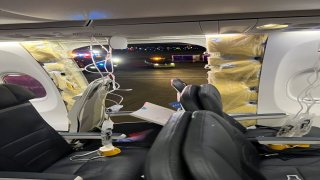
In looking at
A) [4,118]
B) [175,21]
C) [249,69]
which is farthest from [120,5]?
[249,69]

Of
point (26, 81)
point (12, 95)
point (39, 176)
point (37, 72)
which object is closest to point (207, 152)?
point (39, 176)

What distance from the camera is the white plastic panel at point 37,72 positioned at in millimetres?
4062

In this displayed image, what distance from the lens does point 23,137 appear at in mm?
2145

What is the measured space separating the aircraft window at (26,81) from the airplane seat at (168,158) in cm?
442

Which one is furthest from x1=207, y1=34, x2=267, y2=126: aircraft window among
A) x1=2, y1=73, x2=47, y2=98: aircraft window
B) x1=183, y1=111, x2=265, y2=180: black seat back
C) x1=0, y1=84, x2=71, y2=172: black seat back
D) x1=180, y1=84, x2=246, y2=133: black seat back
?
x1=2, y1=73, x2=47, y2=98: aircraft window

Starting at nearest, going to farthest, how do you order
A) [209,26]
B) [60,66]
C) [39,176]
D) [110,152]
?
[39,176], [110,152], [209,26], [60,66]

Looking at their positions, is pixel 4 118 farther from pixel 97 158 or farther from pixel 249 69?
pixel 249 69

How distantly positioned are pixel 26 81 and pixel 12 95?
9.60 ft

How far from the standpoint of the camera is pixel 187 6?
190cm

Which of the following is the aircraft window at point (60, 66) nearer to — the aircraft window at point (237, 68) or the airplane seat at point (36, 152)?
the airplane seat at point (36, 152)

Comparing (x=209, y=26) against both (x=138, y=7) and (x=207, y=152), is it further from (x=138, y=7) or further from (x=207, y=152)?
(x=207, y=152)

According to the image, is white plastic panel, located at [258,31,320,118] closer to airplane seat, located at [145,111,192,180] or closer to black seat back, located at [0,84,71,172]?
black seat back, located at [0,84,71,172]

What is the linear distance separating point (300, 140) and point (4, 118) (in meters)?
2.28

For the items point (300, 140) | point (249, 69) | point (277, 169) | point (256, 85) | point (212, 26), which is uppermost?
point (212, 26)
